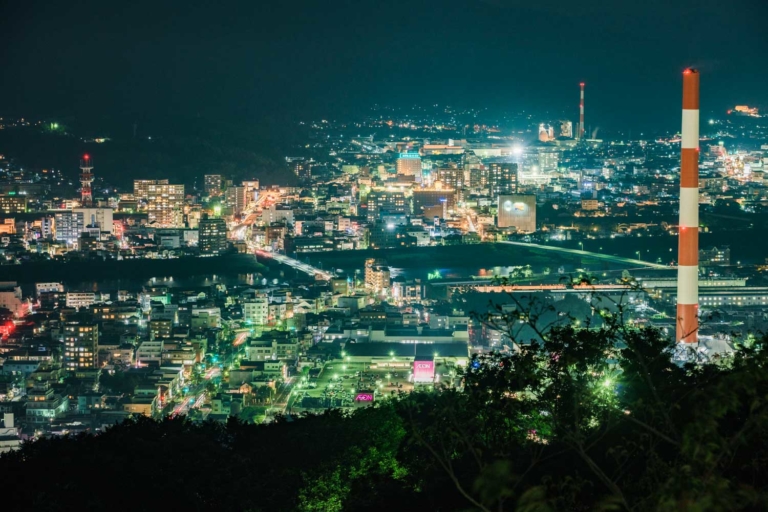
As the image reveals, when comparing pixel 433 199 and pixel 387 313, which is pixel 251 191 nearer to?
pixel 433 199

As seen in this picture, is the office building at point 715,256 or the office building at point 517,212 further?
the office building at point 517,212

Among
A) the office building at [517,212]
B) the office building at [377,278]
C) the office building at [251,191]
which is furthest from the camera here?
the office building at [251,191]

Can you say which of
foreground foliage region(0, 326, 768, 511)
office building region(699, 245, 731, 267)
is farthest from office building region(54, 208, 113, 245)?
foreground foliage region(0, 326, 768, 511)

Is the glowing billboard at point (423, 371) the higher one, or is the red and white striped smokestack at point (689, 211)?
the red and white striped smokestack at point (689, 211)

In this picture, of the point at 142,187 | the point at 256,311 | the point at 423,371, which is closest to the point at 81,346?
the point at 256,311

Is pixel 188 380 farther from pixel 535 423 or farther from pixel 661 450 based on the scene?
pixel 661 450

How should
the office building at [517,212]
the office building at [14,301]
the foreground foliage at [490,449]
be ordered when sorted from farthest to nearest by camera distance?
the office building at [517,212] → the office building at [14,301] → the foreground foliage at [490,449]

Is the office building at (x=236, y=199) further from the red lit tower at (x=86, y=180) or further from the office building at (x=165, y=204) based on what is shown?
the red lit tower at (x=86, y=180)

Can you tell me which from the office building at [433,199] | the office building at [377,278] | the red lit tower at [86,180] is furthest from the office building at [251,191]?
the office building at [377,278]
